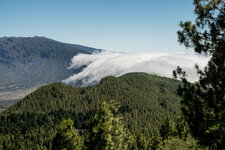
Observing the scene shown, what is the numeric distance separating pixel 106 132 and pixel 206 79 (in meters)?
9.30

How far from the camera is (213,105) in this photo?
14.0 meters

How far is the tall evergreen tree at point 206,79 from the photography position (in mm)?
13055

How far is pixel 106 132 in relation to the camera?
49.6 ft

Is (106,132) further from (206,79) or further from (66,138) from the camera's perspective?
(66,138)

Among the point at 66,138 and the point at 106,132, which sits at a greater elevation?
the point at 106,132

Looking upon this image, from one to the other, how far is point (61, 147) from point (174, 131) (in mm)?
51272

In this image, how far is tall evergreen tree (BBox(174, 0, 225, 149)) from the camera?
13.1 m

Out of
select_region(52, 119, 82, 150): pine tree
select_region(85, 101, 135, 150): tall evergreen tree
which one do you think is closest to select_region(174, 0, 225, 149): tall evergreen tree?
select_region(85, 101, 135, 150): tall evergreen tree

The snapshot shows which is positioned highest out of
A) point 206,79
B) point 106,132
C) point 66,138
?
point 206,79

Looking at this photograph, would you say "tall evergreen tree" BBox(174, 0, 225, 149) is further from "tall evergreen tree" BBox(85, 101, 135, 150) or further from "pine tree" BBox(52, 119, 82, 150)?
"pine tree" BBox(52, 119, 82, 150)

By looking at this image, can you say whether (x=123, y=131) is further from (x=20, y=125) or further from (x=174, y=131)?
(x=20, y=125)

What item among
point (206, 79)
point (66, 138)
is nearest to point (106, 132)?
point (206, 79)

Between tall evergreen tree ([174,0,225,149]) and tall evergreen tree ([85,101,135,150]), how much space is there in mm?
6011

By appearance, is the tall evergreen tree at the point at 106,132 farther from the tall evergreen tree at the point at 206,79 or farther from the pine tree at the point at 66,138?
the pine tree at the point at 66,138
